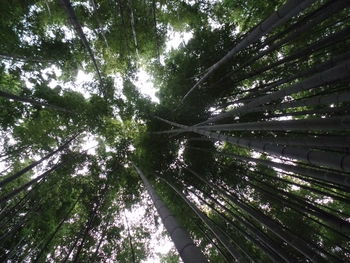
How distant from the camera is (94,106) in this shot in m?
7.43

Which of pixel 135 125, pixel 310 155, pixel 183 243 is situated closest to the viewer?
pixel 183 243

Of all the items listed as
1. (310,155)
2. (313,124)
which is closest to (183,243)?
(310,155)

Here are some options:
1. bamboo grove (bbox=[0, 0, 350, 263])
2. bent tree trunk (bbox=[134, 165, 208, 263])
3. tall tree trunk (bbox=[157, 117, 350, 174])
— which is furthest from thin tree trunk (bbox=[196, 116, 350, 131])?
bamboo grove (bbox=[0, 0, 350, 263])

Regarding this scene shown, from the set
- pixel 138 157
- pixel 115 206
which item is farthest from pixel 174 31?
pixel 115 206

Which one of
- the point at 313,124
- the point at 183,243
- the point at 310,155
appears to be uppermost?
the point at 313,124

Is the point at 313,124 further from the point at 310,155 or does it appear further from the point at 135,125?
the point at 135,125

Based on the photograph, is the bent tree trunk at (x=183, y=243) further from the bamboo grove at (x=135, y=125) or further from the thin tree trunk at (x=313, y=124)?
the bamboo grove at (x=135, y=125)

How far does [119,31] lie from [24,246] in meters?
7.80

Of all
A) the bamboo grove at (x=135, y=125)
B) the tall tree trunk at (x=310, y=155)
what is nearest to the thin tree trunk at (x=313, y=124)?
the tall tree trunk at (x=310, y=155)

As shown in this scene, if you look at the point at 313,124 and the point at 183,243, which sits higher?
the point at 313,124

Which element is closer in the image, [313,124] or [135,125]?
[313,124]

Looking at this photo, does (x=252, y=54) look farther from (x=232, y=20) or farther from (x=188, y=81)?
(x=232, y=20)

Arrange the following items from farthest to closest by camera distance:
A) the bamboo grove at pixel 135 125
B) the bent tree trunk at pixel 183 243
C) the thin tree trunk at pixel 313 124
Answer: the bamboo grove at pixel 135 125 < the thin tree trunk at pixel 313 124 < the bent tree trunk at pixel 183 243

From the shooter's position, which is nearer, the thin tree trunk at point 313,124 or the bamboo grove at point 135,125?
the thin tree trunk at point 313,124
